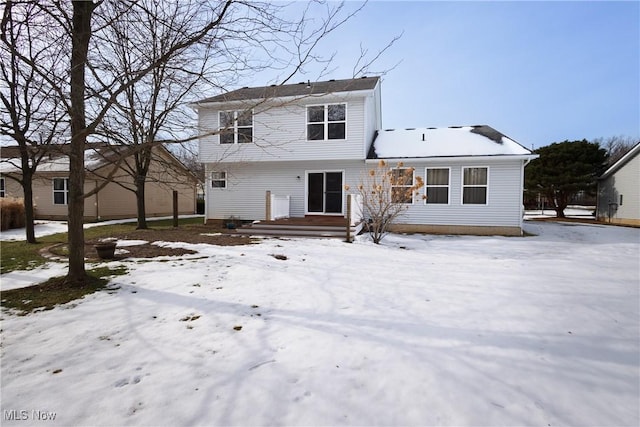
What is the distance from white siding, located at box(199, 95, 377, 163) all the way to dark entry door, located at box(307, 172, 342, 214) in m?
1.04

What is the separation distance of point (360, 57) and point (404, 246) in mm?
6918

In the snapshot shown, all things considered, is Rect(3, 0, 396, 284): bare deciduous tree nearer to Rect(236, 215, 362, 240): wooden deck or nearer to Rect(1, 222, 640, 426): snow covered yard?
Rect(1, 222, 640, 426): snow covered yard

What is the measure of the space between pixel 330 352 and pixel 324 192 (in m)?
11.4

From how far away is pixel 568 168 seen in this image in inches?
845

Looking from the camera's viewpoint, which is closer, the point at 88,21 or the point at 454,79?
the point at 88,21

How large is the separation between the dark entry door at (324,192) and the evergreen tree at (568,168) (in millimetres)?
16875

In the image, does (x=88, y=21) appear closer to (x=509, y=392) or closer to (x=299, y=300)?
(x=299, y=300)

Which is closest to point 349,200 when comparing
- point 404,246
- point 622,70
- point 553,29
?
point 404,246

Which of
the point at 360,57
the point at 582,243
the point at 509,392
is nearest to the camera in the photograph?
the point at 509,392

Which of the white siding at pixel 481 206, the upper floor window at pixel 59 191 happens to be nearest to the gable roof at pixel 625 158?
the white siding at pixel 481 206

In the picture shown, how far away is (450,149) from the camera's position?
13062mm

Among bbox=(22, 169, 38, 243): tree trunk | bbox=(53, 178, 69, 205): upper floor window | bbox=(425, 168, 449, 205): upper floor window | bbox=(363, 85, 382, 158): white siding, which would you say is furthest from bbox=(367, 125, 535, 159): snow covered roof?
bbox=(53, 178, 69, 205): upper floor window

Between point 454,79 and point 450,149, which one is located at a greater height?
point 454,79

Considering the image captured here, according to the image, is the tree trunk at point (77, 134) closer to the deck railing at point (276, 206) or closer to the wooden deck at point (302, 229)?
the wooden deck at point (302, 229)
